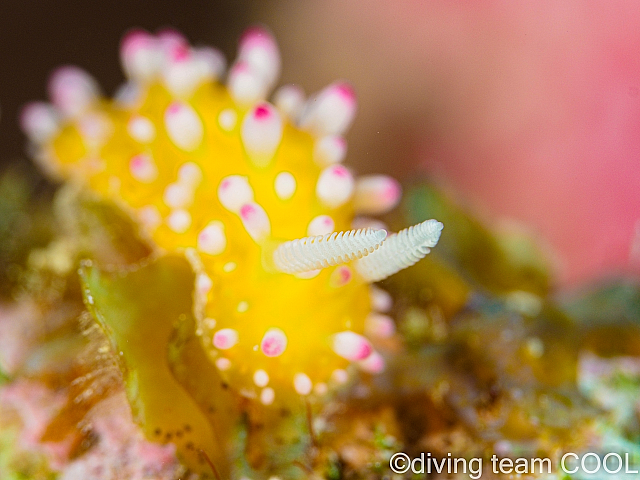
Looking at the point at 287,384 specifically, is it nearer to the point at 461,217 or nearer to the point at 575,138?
the point at 461,217

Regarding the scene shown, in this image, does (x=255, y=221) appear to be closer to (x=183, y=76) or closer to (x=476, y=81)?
(x=183, y=76)

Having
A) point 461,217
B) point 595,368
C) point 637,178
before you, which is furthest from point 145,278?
point 637,178

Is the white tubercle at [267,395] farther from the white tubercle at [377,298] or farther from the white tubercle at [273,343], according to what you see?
the white tubercle at [377,298]

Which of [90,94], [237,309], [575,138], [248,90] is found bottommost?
[237,309]

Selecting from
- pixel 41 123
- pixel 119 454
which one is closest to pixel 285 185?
pixel 119 454

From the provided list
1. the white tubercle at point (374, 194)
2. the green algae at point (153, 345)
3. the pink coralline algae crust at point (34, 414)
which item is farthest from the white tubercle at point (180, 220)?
the pink coralline algae crust at point (34, 414)

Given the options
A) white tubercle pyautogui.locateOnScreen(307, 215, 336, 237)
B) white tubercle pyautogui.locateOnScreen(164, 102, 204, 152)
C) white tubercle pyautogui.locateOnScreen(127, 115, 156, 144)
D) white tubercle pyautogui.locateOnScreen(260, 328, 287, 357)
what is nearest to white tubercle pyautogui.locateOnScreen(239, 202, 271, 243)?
white tubercle pyautogui.locateOnScreen(307, 215, 336, 237)
